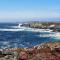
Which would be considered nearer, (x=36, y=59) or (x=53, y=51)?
(x=36, y=59)

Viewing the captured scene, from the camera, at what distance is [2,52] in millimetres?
19422

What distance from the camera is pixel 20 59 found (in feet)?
60.5

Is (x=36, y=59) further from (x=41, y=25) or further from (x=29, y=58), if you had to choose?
(x=41, y=25)

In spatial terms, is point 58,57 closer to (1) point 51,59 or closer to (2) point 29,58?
(1) point 51,59

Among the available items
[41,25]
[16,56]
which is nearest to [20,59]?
[16,56]

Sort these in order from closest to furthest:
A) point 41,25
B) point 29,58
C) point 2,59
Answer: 1. point 2,59
2. point 29,58
3. point 41,25

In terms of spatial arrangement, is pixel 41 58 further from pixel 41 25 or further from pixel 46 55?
pixel 41 25

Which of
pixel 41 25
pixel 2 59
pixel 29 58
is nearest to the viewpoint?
pixel 2 59

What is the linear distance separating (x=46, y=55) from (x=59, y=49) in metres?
1.66

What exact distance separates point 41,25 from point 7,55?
138m

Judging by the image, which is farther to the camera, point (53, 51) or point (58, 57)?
point (53, 51)

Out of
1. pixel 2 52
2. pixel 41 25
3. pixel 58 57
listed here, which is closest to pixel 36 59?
pixel 58 57

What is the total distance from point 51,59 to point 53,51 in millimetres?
1789

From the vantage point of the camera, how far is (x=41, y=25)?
156m
